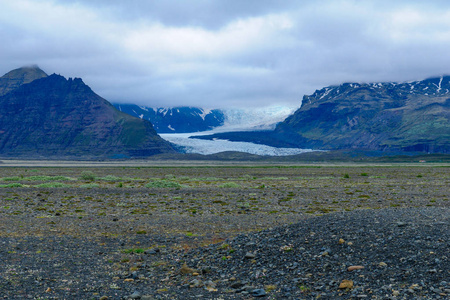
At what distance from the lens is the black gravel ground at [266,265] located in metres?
12.1

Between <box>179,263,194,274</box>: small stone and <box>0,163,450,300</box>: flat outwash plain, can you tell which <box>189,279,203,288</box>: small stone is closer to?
<box>0,163,450,300</box>: flat outwash plain

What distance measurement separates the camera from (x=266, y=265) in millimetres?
14664

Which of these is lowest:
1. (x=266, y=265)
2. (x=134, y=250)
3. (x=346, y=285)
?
(x=134, y=250)

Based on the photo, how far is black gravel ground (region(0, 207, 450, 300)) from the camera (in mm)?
12109

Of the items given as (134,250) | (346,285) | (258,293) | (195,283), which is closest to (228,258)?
(195,283)

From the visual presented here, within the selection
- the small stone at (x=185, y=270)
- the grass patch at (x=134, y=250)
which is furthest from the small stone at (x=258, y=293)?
the grass patch at (x=134, y=250)

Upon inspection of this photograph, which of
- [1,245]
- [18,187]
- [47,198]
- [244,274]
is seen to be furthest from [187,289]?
[18,187]

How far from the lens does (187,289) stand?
13375mm

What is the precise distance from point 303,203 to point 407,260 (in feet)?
71.9

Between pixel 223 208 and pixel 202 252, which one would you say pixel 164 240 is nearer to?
pixel 202 252

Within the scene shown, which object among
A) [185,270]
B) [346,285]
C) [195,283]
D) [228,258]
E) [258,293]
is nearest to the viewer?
[346,285]

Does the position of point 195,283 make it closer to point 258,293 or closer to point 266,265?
point 258,293

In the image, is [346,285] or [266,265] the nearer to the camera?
[346,285]

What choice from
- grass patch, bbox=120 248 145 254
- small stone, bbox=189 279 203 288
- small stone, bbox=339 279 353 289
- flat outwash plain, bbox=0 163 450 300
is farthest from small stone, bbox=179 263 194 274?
small stone, bbox=339 279 353 289
